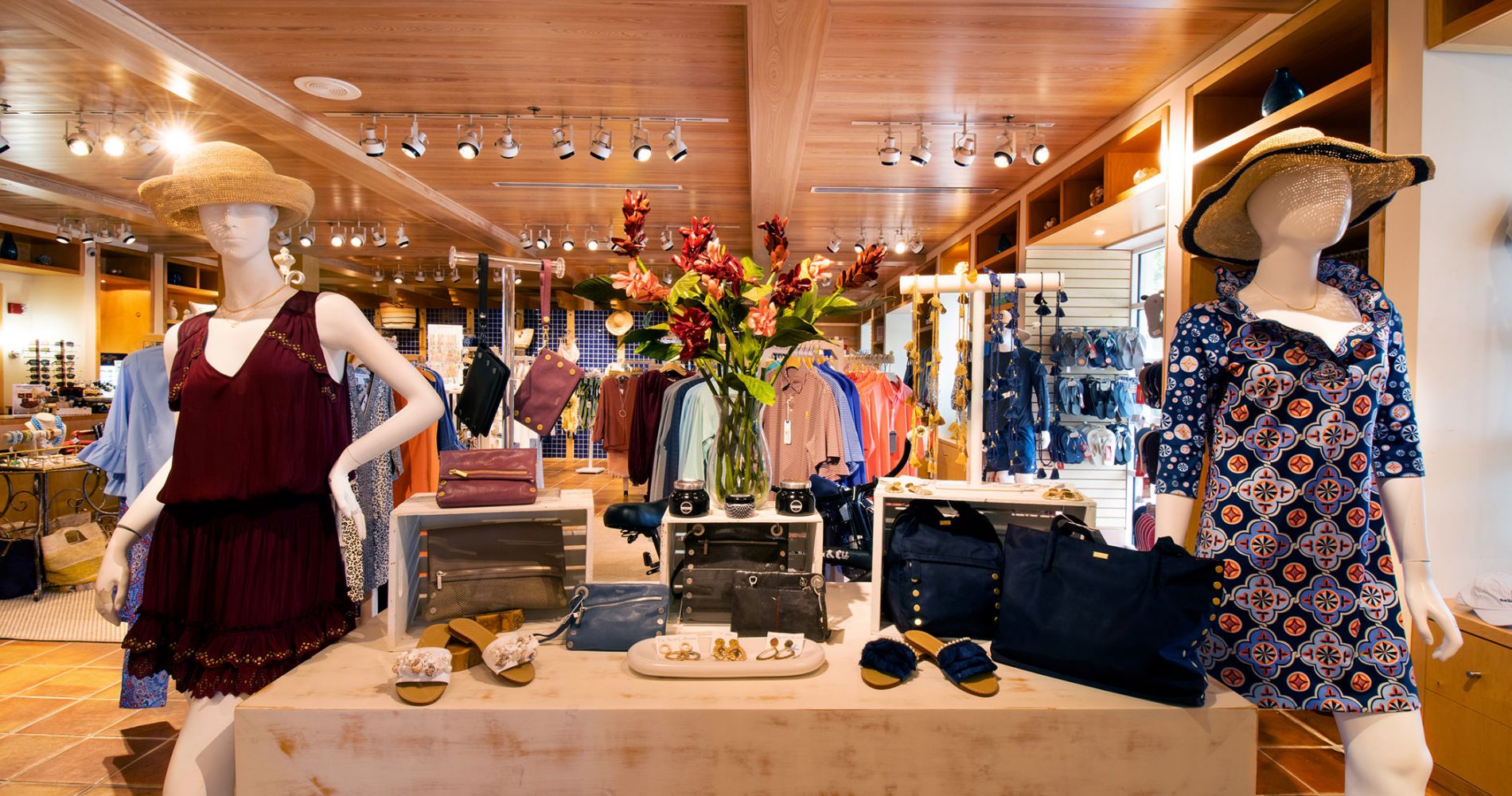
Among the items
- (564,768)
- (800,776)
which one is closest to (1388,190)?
(800,776)

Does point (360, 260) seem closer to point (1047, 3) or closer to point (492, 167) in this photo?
point (492, 167)

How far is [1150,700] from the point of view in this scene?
5.20 ft

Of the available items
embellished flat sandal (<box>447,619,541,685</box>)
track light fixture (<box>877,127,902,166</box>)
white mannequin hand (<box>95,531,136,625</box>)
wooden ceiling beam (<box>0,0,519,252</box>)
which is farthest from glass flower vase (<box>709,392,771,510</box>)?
wooden ceiling beam (<box>0,0,519,252</box>)

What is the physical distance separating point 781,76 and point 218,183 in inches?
98.9

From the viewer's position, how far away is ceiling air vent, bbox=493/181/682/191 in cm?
597

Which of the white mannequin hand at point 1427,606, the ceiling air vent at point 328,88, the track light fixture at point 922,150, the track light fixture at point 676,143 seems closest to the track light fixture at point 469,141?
the ceiling air vent at point 328,88

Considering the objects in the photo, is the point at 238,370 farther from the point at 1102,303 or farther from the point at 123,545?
the point at 1102,303

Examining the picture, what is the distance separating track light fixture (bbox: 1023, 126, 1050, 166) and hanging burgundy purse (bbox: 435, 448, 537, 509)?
12.1 ft

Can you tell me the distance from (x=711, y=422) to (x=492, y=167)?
3.63 meters

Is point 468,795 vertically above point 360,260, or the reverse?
point 360,260

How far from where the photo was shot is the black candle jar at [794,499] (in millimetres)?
2076

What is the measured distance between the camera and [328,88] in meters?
3.94

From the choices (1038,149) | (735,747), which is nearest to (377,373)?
(735,747)

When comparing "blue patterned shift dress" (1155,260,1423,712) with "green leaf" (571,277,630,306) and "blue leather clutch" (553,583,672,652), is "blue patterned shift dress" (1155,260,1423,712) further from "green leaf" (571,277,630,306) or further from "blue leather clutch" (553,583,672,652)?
"green leaf" (571,277,630,306)
